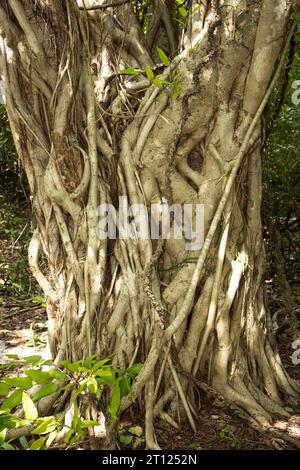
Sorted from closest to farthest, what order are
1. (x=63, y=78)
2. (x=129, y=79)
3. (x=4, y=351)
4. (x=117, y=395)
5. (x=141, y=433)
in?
(x=117, y=395) → (x=141, y=433) → (x=63, y=78) → (x=129, y=79) → (x=4, y=351)

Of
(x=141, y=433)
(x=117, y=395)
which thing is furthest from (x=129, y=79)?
(x=141, y=433)

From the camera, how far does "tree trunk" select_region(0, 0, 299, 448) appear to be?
83.4 inches

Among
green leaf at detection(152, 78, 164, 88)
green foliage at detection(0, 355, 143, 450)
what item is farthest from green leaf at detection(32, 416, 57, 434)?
green leaf at detection(152, 78, 164, 88)

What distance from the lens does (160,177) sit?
A: 2.22 metres

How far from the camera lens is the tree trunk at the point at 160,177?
2117 mm

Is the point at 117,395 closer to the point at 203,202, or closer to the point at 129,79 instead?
the point at 203,202

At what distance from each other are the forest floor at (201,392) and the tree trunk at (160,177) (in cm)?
7

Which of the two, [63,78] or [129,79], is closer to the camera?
[63,78]

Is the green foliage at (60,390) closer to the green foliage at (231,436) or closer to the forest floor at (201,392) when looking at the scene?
the forest floor at (201,392)

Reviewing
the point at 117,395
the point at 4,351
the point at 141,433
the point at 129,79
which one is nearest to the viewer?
the point at 117,395

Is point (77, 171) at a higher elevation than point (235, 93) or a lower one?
lower

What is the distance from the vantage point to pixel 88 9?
7.32 ft

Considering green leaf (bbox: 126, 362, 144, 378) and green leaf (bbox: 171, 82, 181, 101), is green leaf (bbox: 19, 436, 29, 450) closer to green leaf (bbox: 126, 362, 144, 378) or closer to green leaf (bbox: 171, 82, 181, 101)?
green leaf (bbox: 126, 362, 144, 378)

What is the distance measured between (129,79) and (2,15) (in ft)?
1.93
